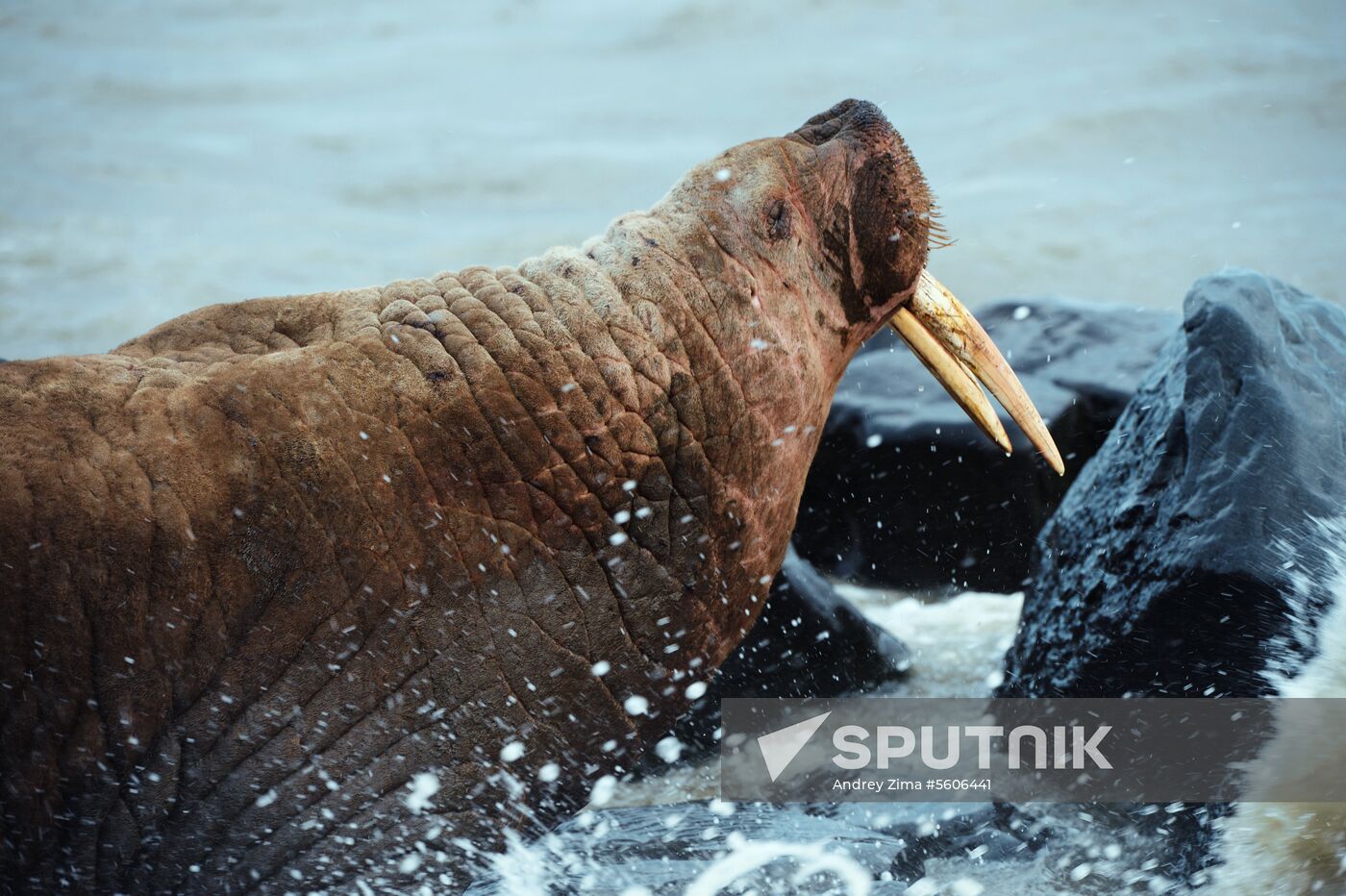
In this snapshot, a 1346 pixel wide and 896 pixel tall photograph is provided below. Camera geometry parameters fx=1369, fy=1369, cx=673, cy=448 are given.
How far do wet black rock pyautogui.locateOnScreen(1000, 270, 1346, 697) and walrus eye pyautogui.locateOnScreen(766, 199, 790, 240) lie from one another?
1.13 meters

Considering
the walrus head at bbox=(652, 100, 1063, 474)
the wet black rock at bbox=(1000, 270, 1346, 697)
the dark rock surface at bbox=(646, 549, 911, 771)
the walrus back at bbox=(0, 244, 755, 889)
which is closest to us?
the walrus back at bbox=(0, 244, 755, 889)

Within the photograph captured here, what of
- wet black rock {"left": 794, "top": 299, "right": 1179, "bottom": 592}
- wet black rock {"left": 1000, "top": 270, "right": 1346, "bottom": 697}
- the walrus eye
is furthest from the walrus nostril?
wet black rock {"left": 794, "top": 299, "right": 1179, "bottom": 592}

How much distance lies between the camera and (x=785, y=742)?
11.5 ft

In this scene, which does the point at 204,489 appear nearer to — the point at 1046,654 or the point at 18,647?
the point at 18,647

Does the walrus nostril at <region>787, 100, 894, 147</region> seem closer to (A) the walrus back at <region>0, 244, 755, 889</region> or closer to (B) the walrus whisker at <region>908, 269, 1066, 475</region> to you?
(B) the walrus whisker at <region>908, 269, 1066, 475</region>

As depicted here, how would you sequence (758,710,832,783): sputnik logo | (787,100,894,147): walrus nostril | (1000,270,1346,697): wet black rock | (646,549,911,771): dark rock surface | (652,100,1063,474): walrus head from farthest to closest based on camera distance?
(646,549,911,771): dark rock surface, (758,710,832,783): sputnik logo, (1000,270,1346,697): wet black rock, (787,100,894,147): walrus nostril, (652,100,1063,474): walrus head

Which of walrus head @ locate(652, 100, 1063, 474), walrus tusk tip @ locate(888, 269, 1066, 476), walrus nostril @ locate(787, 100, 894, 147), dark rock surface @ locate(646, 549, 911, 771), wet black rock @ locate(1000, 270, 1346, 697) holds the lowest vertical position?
dark rock surface @ locate(646, 549, 911, 771)

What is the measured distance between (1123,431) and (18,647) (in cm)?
256

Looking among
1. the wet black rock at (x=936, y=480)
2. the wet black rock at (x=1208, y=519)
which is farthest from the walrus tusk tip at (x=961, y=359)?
the wet black rock at (x=936, y=480)

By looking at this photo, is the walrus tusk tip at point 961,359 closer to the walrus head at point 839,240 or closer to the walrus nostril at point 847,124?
the walrus head at point 839,240

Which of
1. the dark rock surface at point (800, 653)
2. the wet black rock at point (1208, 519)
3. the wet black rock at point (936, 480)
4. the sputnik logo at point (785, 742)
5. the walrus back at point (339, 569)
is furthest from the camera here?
the wet black rock at point (936, 480)

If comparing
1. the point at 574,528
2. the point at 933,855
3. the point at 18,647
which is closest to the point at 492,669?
the point at 574,528

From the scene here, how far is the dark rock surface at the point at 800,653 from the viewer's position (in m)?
3.70

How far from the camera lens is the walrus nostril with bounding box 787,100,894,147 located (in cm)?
268
